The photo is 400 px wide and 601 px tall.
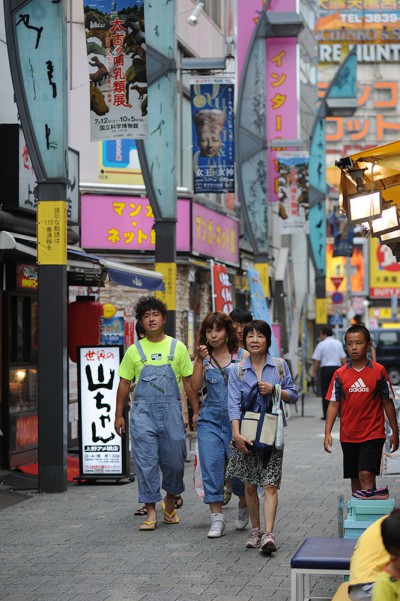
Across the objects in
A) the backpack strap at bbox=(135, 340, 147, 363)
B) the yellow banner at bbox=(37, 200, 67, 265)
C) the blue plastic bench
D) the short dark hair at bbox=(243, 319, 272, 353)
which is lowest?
the blue plastic bench

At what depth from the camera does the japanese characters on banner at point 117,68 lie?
45.4ft

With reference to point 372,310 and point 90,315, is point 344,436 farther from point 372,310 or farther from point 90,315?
point 372,310

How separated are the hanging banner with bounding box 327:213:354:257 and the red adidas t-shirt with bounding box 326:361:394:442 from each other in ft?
114

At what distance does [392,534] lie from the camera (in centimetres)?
463

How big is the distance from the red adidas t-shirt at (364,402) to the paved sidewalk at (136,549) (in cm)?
89


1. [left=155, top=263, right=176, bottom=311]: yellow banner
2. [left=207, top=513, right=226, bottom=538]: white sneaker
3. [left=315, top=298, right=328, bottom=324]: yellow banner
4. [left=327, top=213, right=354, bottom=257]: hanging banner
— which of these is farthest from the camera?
[left=327, top=213, right=354, bottom=257]: hanging banner

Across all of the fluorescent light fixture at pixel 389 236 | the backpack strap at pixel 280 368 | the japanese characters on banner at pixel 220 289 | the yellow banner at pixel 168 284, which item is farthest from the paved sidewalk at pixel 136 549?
the japanese characters on banner at pixel 220 289

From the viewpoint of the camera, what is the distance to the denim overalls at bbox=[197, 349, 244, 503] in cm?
1031

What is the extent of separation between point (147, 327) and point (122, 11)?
15.3 feet

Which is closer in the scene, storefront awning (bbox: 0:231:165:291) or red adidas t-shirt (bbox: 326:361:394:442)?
red adidas t-shirt (bbox: 326:361:394:442)

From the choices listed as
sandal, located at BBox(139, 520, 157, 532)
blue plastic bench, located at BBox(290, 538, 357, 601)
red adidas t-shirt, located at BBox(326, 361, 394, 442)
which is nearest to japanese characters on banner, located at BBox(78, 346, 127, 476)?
sandal, located at BBox(139, 520, 157, 532)

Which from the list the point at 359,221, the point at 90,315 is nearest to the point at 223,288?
the point at 90,315

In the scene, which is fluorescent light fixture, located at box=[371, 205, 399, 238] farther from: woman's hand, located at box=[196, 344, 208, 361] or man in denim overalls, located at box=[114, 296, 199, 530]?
man in denim overalls, located at box=[114, 296, 199, 530]

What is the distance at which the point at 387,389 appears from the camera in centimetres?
959
